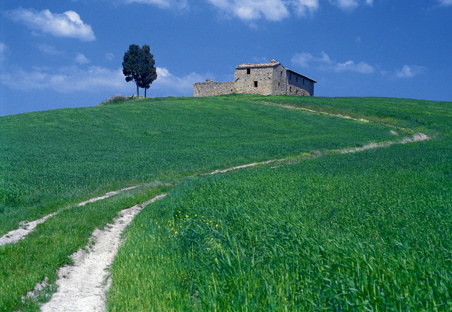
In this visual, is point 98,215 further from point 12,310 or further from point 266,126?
point 266,126

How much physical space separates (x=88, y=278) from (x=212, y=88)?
3779 inches

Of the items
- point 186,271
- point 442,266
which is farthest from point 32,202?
point 442,266

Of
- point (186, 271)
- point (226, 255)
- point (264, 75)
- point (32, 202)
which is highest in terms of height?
point (264, 75)

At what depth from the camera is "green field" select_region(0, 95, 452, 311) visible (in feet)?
21.0

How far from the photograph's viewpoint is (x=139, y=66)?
107 metres

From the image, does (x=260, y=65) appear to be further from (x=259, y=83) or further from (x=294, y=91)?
(x=294, y=91)

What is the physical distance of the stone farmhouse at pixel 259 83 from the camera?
96125 mm

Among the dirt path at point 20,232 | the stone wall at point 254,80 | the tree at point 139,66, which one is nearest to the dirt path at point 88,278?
the dirt path at point 20,232

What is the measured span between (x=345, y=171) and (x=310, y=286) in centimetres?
1673

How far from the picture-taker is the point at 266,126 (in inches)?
2234

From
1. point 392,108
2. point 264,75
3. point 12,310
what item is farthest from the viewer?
point 264,75

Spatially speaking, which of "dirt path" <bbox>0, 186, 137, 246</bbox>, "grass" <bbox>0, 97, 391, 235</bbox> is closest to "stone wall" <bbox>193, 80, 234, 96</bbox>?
"grass" <bbox>0, 97, 391, 235</bbox>

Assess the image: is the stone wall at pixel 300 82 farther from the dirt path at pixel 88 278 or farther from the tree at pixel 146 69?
the dirt path at pixel 88 278

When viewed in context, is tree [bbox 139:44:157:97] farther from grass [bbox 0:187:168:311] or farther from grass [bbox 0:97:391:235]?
grass [bbox 0:187:168:311]
